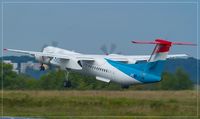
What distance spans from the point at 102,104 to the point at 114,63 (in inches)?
449

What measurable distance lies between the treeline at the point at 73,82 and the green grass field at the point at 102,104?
523 centimetres

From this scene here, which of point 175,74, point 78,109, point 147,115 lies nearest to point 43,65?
point 175,74

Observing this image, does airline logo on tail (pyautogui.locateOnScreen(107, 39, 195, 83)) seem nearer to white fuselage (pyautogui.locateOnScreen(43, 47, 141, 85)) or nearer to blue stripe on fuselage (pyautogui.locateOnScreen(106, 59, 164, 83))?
blue stripe on fuselage (pyautogui.locateOnScreen(106, 59, 164, 83))

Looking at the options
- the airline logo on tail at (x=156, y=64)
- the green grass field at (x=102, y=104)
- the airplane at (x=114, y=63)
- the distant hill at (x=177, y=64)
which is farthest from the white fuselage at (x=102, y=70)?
the distant hill at (x=177, y=64)

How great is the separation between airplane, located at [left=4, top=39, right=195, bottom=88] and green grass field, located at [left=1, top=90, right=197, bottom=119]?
1.37 metres

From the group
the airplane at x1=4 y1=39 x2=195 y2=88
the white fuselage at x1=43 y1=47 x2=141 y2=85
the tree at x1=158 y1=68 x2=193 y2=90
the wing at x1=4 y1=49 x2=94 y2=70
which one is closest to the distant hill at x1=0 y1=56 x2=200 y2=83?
the tree at x1=158 y1=68 x2=193 y2=90

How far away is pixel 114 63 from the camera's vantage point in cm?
5422

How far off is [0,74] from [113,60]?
15.1 m

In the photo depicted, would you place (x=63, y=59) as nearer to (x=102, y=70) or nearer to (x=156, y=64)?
(x=102, y=70)

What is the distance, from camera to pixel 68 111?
128 feet

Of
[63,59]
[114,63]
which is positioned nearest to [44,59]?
[63,59]

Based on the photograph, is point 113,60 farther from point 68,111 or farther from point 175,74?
point 68,111

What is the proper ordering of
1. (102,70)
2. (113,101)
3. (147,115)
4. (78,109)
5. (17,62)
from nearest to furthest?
(147,115) → (78,109) → (113,101) → (102,70) → (17,62)

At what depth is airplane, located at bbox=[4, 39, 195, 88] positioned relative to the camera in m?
49.7
